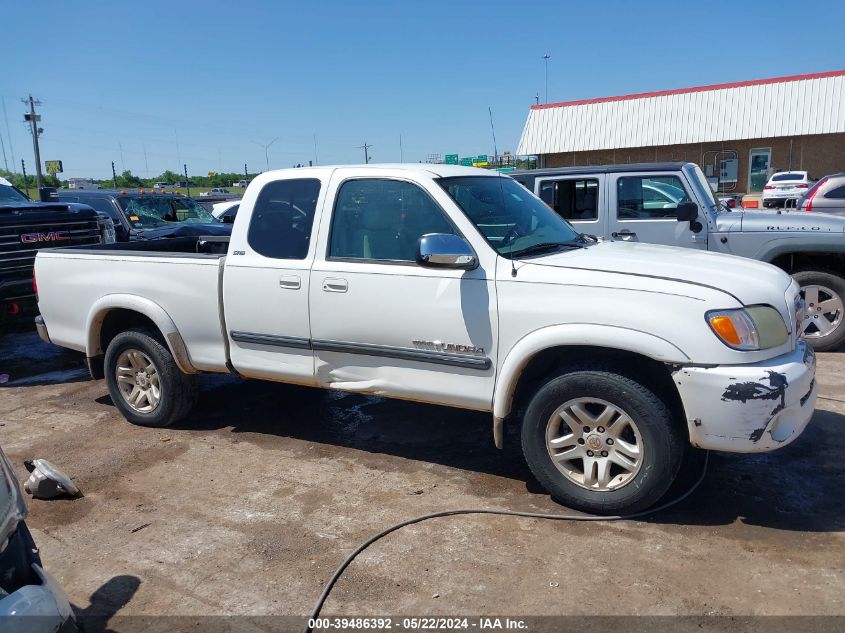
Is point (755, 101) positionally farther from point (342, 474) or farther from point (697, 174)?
point (342, 474)

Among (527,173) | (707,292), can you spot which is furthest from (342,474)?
(527,173)

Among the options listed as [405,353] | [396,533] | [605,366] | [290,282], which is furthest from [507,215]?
[396,533]

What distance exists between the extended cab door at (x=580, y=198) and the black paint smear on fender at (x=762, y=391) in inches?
189

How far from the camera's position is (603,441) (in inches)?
149

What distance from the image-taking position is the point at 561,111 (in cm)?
3806

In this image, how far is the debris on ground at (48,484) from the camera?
4367mm

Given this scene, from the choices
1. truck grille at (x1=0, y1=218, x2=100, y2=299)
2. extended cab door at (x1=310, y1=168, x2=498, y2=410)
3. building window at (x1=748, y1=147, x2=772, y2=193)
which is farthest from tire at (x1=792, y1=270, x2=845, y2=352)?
building window at (x1=748, y1=147, x2=772, y2=193)

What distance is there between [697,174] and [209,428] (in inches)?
231

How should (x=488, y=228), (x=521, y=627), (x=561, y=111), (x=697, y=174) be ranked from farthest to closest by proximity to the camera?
(x=561, y=111) < (x=697, y=174) < (x=488, y=228) < (x=521, y=627)

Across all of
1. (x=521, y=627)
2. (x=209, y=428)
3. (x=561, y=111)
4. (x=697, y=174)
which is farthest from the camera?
(x=561, y=111)

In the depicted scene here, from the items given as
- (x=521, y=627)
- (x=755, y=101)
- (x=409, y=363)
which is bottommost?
(x=521, y=627)

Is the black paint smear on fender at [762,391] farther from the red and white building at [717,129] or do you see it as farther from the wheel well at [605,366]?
the red and white building at [717,129]

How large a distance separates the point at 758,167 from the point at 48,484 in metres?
37.0

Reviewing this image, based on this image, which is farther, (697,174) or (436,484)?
(697,174)
